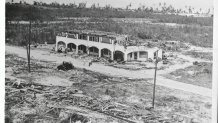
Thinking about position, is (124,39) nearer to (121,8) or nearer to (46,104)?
(121,8)

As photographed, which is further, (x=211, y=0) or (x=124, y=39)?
(x=124, y=39)

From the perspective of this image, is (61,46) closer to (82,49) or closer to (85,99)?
(82,49)

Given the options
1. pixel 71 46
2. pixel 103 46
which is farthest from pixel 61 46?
pixel 103 46

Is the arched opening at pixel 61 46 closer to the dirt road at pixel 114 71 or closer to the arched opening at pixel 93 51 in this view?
the dirt road at pixel 114 71

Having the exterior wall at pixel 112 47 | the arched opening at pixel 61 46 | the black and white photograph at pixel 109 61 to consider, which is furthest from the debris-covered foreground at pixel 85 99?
the exterior wall at pixel 112 47

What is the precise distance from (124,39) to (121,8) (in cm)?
64

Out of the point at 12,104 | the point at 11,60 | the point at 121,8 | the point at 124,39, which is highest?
the point at 121,8

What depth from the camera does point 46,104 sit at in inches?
259

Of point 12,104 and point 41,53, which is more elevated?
point 41,53

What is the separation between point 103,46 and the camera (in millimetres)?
6520

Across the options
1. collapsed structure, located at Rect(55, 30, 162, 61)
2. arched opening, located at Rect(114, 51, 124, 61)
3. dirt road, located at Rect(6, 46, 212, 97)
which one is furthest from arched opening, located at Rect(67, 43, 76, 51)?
arched opening, located at Rect(114, 51, 124, 61)

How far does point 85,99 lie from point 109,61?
3.01 ft

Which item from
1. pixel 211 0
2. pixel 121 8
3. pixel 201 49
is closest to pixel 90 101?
pixel 121 8

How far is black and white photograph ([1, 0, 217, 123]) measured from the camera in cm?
592
